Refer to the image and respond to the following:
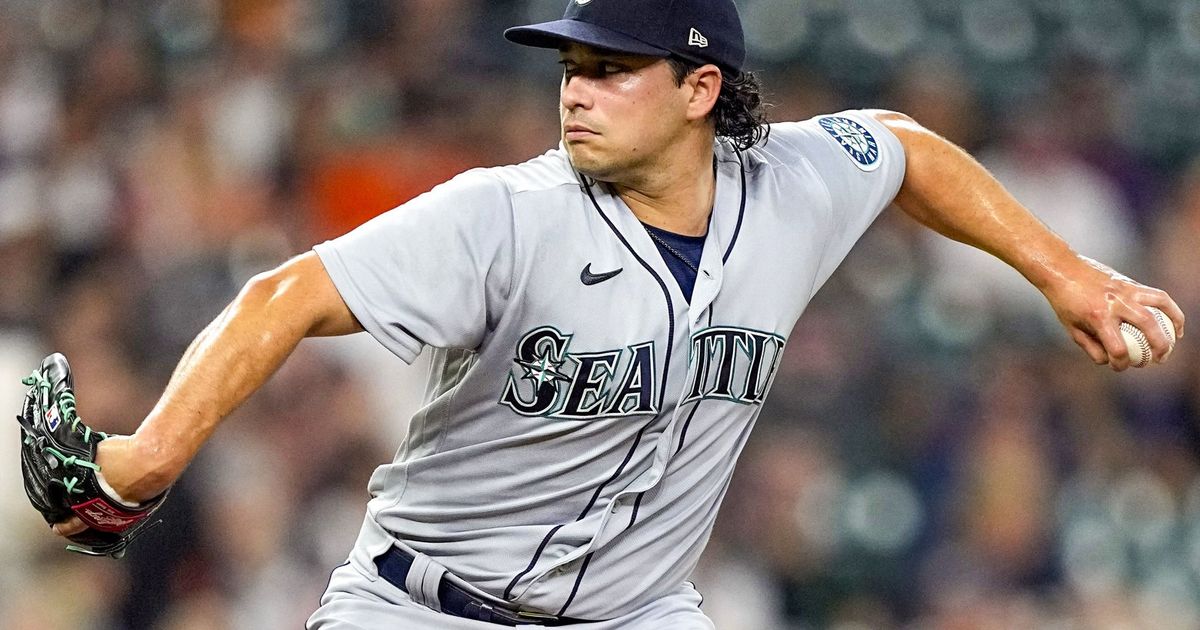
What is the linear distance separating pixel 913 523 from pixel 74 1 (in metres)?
3.94

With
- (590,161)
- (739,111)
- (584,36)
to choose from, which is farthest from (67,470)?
(739,111)

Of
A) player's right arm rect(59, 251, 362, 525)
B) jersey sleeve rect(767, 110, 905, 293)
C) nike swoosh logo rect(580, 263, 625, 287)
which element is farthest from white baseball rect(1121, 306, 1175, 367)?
player's right arm rect(59, 251, 362, 525)

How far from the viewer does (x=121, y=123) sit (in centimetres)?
579

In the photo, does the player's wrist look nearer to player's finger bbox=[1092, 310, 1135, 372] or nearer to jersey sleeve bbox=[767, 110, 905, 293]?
jersey sleeve bbox=[767, 110, 905, 293]

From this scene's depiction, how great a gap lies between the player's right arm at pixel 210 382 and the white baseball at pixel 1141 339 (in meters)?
1.59

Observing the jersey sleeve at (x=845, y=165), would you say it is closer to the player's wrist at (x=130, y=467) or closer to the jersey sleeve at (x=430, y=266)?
the jersey sleeve at (x=430, y=266)

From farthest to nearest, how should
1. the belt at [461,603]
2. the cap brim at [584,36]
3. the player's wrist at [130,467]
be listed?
1. the belt at [461,603]
2. the cap brim at [584,36]
3. the player's wrist at [130,467]

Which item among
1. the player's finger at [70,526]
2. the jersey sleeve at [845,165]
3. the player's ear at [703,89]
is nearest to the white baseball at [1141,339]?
the jersey sleeve at [845,165]

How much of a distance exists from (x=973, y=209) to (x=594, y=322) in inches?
38.4

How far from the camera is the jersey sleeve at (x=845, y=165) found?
304 cm

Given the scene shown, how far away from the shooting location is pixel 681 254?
277 cm

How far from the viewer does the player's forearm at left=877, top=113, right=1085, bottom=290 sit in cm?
308

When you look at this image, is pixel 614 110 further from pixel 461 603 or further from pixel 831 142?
pixel 461 603

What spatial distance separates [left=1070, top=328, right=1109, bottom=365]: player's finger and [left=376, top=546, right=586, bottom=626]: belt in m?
1.15
